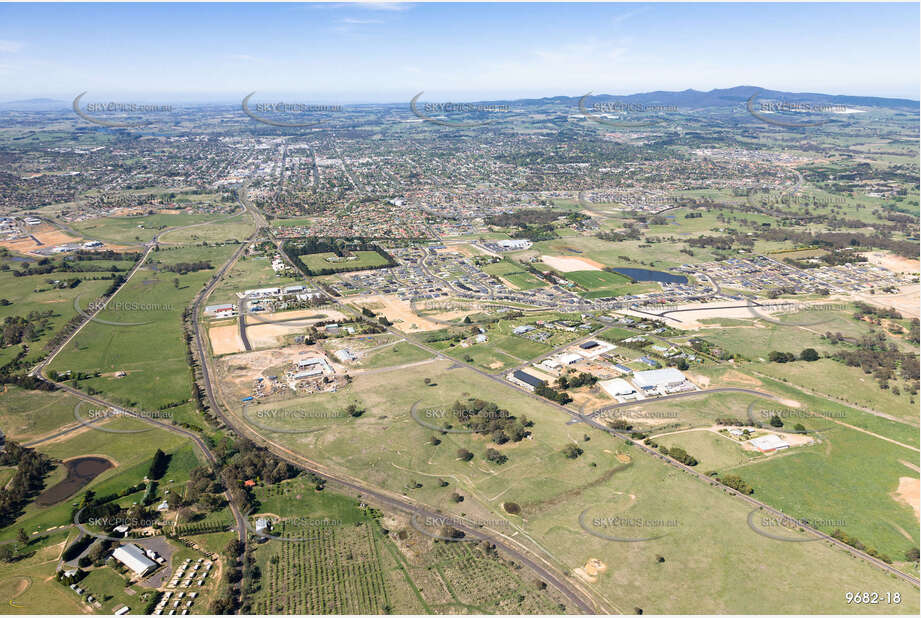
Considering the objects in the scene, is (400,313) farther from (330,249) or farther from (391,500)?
(391,500)

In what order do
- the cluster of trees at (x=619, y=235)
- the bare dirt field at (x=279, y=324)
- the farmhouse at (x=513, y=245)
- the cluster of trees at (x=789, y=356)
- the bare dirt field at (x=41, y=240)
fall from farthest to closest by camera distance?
the cluster of trees at (x=619, y=235) < the farmhouse at (x=513, y=245) < the bare dirt field at (x=41, y=240) < the bare dirt field at (x=279, y=324) < the cluster of trees at (x=789, y=356)

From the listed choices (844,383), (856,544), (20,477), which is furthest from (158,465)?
(844,383)

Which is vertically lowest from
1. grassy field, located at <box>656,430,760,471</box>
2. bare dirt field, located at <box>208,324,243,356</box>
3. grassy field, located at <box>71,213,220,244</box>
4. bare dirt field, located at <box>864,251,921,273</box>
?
grassy field, located at <box>656,430,760,471</box>

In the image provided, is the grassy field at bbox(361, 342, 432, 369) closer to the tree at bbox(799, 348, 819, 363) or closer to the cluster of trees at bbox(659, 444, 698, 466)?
the cluster of trees at bbox(659, 444, 698, 466)

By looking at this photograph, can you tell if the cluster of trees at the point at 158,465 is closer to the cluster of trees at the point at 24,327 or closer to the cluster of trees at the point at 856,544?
the cluster of trees at the point at 24,327

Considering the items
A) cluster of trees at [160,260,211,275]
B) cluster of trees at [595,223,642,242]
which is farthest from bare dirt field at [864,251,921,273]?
cluster of trees at [160,260,211,275]

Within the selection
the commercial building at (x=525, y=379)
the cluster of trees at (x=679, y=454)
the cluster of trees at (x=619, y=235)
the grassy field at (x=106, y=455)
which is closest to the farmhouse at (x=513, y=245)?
the cluster of trees at (x=619, y=235)

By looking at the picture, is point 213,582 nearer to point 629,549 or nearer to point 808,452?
point 629,549
